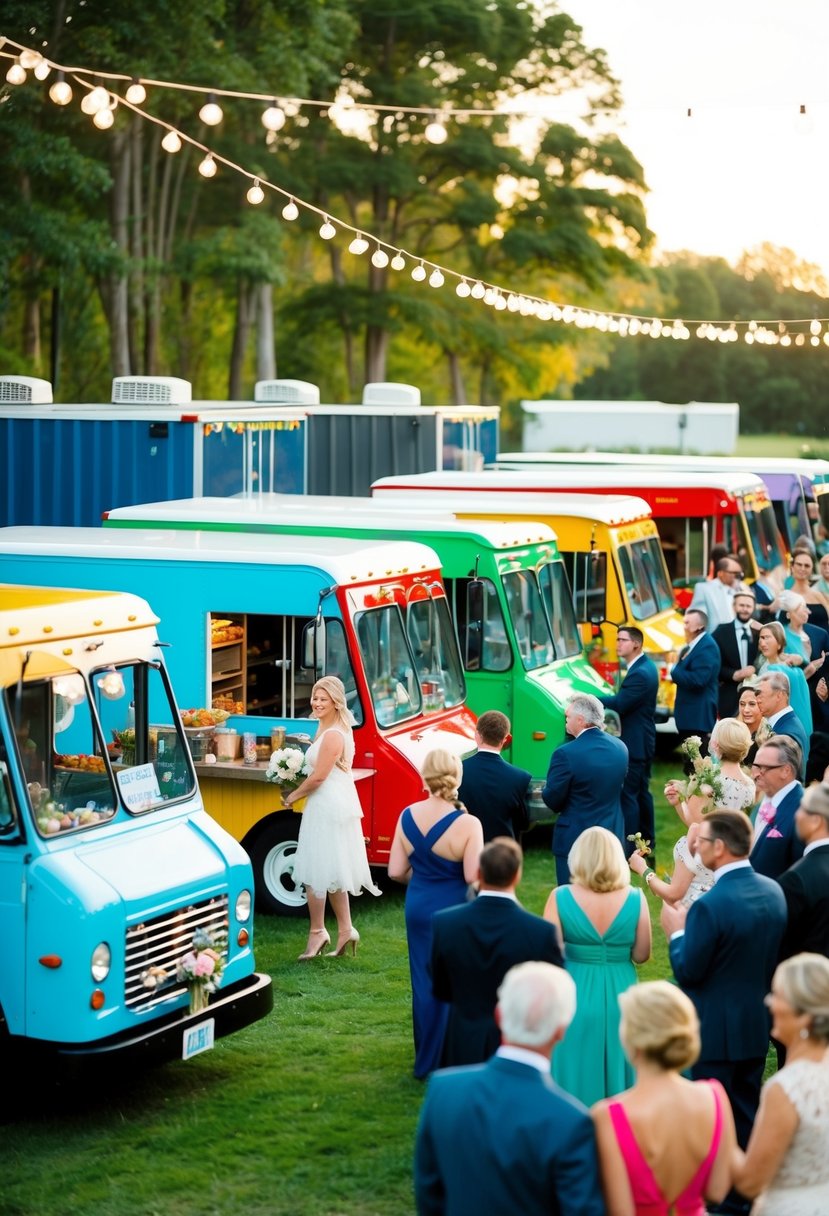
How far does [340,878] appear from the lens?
32.9ft

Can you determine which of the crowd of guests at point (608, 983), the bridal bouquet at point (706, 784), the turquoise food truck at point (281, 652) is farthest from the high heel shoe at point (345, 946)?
the bridal bouquet at point (706, 784)

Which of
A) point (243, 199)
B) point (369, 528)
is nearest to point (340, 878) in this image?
point (369, 528)

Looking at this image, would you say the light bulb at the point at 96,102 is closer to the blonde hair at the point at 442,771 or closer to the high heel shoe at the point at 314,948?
the high heel shoe at the point at 314,948

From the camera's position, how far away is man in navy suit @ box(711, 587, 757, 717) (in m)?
14.0

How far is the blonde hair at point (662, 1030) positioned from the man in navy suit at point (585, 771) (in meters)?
4.77

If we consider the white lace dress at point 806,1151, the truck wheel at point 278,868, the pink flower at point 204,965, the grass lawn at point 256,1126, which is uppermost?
the white lace dress at point 806,1151

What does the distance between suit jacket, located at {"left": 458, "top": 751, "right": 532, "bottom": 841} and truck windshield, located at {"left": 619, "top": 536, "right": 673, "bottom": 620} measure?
769 centimetres

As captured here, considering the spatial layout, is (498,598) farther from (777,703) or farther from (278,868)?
(777,703)

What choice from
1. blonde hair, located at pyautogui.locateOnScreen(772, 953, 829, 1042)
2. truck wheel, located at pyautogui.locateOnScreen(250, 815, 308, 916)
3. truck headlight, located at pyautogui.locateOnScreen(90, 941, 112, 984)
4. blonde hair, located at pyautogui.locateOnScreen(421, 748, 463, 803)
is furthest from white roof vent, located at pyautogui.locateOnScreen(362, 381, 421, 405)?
blonde hair, located at pyautogui.locateOnScreen(772, 953, 829, 1042)

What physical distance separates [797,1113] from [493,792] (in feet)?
13.2

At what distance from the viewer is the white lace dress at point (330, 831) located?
10.0m

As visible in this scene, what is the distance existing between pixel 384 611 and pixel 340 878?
2392 mm

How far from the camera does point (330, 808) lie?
33.0 feet

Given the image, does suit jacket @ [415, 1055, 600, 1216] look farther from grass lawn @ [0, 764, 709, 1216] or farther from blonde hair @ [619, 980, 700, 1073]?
grass lawn @ [0, 764, 709, 1216]
